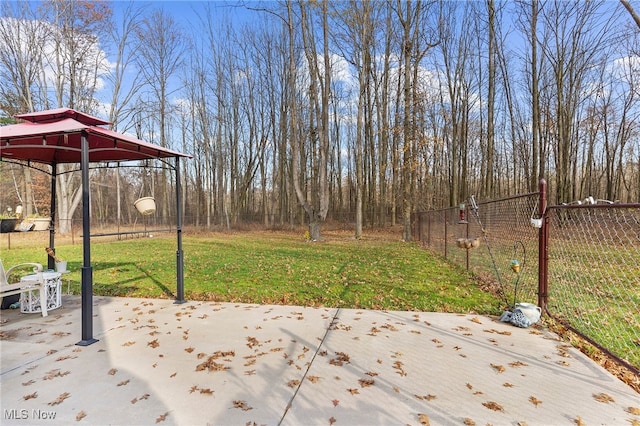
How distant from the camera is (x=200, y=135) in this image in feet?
89.7

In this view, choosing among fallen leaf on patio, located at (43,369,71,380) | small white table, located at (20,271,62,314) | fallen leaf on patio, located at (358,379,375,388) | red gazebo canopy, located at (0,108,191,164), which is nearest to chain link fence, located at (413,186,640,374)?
fallen leaf on patio, located at (358,379,375,388)

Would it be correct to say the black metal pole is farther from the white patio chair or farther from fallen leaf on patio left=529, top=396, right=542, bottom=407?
fallen leaf on patio left=529, top=396, right=542, bottom=407

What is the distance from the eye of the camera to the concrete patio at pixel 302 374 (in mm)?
2285

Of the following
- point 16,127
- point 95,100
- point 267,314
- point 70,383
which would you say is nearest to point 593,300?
point 267,314

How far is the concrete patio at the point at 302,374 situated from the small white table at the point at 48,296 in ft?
1.05

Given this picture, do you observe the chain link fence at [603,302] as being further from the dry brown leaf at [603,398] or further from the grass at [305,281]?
the grass at [305,281]

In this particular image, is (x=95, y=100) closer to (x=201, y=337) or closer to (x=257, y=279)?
(x=257, y=279)

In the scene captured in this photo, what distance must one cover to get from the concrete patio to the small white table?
1.05 feet

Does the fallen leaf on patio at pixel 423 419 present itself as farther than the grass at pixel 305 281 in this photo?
No

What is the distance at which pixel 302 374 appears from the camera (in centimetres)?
286

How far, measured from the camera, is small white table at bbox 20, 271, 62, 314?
182 inches

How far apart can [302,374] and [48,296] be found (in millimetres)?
4177

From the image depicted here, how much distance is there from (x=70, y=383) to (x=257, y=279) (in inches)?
160

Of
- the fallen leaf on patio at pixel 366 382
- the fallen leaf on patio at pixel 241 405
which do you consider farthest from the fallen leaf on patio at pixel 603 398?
the fallen leaf on patio at pixel 241 405
